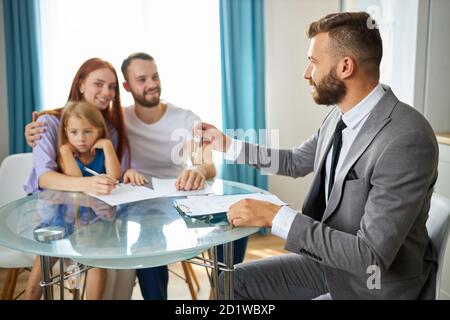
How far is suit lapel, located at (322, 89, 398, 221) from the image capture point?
1.17 metres

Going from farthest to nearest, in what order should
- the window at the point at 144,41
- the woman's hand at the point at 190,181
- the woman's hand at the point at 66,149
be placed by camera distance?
the window at the point at 144,41
the woman's hand at the point at 66,149
the woman's hand at the point at 190,181

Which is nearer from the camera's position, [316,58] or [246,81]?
[316,58]

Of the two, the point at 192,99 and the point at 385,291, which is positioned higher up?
the point at 192,99

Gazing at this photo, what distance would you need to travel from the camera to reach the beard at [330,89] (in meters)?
1.28

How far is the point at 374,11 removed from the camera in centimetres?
258

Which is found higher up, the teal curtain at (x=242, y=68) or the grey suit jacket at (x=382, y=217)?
the teal curtain at (x=242, y=68)

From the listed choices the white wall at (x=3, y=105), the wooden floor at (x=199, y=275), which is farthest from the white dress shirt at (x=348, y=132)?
the white wall at (x=3, y=105)

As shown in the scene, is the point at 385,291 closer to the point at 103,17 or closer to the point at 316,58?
the point at 316,58

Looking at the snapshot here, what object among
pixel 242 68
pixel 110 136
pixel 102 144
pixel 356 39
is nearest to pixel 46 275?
pixel 102 144

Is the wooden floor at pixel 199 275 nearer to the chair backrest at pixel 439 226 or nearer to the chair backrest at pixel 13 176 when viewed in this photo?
the chair backrest at pixel 13 176

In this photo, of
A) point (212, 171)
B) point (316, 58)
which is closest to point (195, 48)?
point (212, 171)

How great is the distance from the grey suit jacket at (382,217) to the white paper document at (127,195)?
62 cm

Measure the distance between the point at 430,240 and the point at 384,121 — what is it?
0.38 metres

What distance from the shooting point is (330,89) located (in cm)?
130
